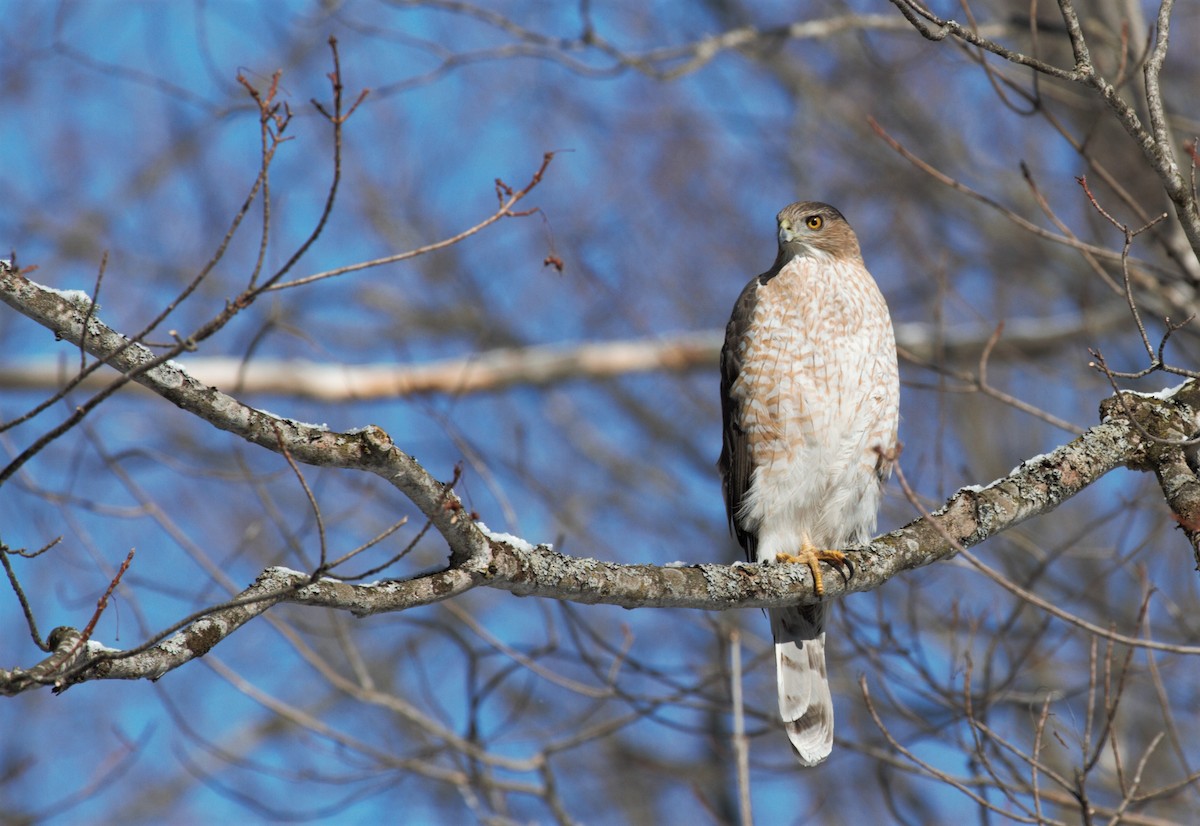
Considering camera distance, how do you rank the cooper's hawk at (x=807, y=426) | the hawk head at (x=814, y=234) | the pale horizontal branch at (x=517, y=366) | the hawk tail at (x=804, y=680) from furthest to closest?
the pale horizontal branch at (x=517, y=366), the hawk head at (x=814, y=234), the hawk tail at (x=804, y=680), the cooper's hawk at (x=807, y=426)

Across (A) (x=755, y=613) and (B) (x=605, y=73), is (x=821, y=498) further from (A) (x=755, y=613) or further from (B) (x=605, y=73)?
(A) (x=755, y=613)

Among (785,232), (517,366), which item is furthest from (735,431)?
(517,366)

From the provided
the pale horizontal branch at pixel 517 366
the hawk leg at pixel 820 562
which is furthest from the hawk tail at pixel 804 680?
the pale horizontal branch at pixel 517 366

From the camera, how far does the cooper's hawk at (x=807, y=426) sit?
4512 millimetres

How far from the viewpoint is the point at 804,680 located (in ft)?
15.6

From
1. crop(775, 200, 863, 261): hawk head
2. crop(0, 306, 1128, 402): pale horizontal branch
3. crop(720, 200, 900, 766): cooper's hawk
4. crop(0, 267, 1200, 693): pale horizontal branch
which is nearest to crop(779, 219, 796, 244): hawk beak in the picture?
crop(775, 200, 863, 261): hawk head

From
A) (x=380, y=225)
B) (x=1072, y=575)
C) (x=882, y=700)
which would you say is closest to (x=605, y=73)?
(x=882, y=700)

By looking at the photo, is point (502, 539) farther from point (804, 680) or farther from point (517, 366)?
point (517, 366)

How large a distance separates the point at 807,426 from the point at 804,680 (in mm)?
1060

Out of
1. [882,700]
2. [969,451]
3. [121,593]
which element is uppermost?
[969,451]

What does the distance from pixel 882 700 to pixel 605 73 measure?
3984mm

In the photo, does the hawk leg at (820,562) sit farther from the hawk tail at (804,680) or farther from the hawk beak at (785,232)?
the hawk beak at (785,232)

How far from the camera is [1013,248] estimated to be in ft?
29.4

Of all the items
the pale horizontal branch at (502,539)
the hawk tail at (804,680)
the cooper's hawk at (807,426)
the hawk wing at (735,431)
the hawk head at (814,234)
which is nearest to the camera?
the pale horizontal branch at (502,539)
